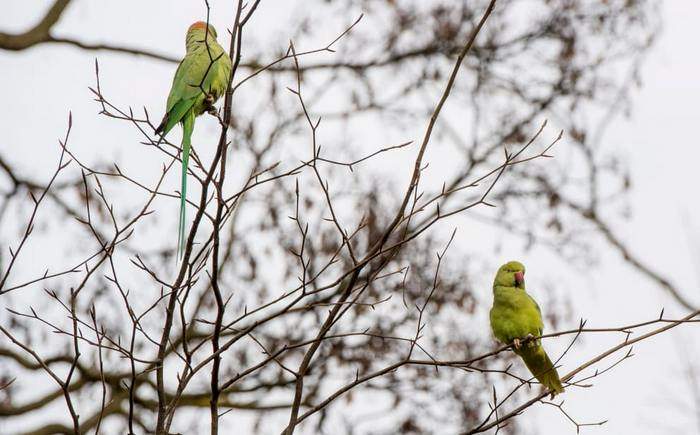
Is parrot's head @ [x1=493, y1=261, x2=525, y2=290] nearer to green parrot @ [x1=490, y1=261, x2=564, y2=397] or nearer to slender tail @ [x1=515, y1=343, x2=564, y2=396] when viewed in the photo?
green parrot @ [x1=490, y1=261, x2=564, y2=397]

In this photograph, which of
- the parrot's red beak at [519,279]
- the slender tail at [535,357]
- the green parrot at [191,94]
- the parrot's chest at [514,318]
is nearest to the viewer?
the green parrot at [191,94]

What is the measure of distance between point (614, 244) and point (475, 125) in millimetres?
2007

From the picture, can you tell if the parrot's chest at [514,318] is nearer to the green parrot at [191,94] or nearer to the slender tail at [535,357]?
the slender tail at [535,357]

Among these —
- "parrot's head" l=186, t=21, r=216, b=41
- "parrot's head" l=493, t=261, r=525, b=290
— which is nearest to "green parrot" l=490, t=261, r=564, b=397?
"parrot's head" l=493, t=261, r=525, b=290

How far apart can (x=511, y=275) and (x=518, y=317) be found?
0.33m

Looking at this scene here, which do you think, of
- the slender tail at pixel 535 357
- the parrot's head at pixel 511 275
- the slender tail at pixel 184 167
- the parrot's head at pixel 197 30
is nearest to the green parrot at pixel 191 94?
the slender tail at pixel 184 167

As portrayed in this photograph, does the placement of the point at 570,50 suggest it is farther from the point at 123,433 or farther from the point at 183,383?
the point at 183,383

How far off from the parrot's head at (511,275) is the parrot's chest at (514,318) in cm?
10

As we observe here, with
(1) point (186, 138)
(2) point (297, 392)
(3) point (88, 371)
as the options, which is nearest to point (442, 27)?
(3) point (88, 371)

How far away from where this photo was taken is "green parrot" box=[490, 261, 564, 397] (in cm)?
489

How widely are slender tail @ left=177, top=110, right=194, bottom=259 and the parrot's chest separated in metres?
1.84

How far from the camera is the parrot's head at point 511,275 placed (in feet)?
17.0

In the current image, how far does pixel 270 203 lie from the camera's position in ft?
31.4

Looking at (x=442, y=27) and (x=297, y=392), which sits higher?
(x=442, y=27)
